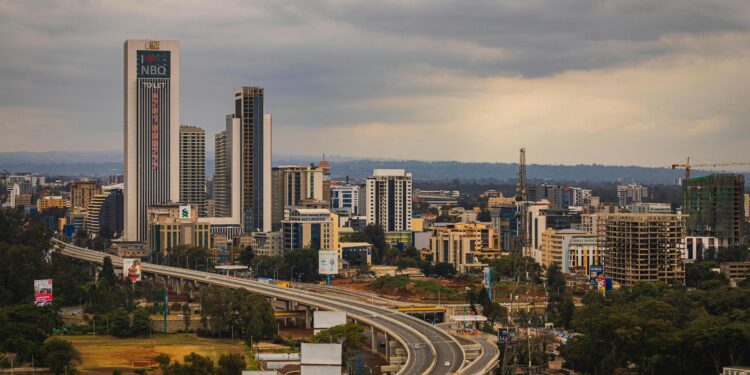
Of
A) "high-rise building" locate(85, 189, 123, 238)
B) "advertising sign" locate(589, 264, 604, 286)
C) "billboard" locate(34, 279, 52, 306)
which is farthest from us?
"high-rise building" locate(85, 189, 123, 238)

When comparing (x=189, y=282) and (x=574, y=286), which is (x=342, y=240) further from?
(x=574, y=286)

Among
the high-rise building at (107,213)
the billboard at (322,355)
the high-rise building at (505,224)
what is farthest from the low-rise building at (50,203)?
the billboard at (322,355)

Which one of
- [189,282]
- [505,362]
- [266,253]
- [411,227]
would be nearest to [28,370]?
[505,362]

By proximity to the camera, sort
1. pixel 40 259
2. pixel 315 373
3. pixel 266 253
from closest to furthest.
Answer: pixel 315 373
pixel 40 259
pixel 266 253

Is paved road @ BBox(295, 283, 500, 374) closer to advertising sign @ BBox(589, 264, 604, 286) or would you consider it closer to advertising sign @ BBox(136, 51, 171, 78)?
advertising sign @ BBox(589, 264, 604, 286)

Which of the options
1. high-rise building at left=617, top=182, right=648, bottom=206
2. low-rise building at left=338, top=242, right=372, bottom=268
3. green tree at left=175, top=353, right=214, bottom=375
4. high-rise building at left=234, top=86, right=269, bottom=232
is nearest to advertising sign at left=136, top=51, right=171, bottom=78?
high-rise building at left=234, top=86, right=269, bottom=232

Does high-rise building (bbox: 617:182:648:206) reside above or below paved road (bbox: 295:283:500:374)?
above
